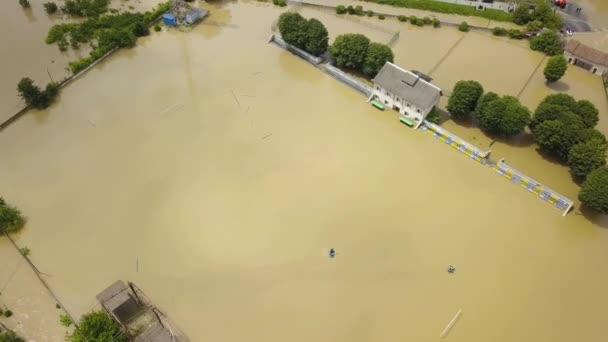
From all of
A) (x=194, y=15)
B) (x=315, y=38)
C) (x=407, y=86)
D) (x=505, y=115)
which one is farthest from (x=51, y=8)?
(x=505, y=115)

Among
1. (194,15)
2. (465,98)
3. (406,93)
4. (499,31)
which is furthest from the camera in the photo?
(194,15)

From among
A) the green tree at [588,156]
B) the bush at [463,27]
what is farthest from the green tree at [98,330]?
the bush at [463,27]

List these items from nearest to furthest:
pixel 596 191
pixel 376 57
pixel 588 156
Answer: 1. pixel 596 191
2. pixel 588 156
3. pixel 376 57

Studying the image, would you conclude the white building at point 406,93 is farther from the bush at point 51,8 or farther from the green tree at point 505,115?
the bush at point 51,8

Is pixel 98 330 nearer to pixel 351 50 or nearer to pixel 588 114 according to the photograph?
pixel 351 50

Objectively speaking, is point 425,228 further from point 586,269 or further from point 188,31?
point 188,31

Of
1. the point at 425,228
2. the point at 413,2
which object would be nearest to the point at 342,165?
the point at 425,228

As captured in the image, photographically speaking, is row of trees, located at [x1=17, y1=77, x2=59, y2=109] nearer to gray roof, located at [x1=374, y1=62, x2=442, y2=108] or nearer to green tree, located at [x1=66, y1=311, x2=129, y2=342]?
green tree, located at [x1=66, y1=311, x2=129, y2=342]

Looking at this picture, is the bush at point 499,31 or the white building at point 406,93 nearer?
the white building at point 406,93
